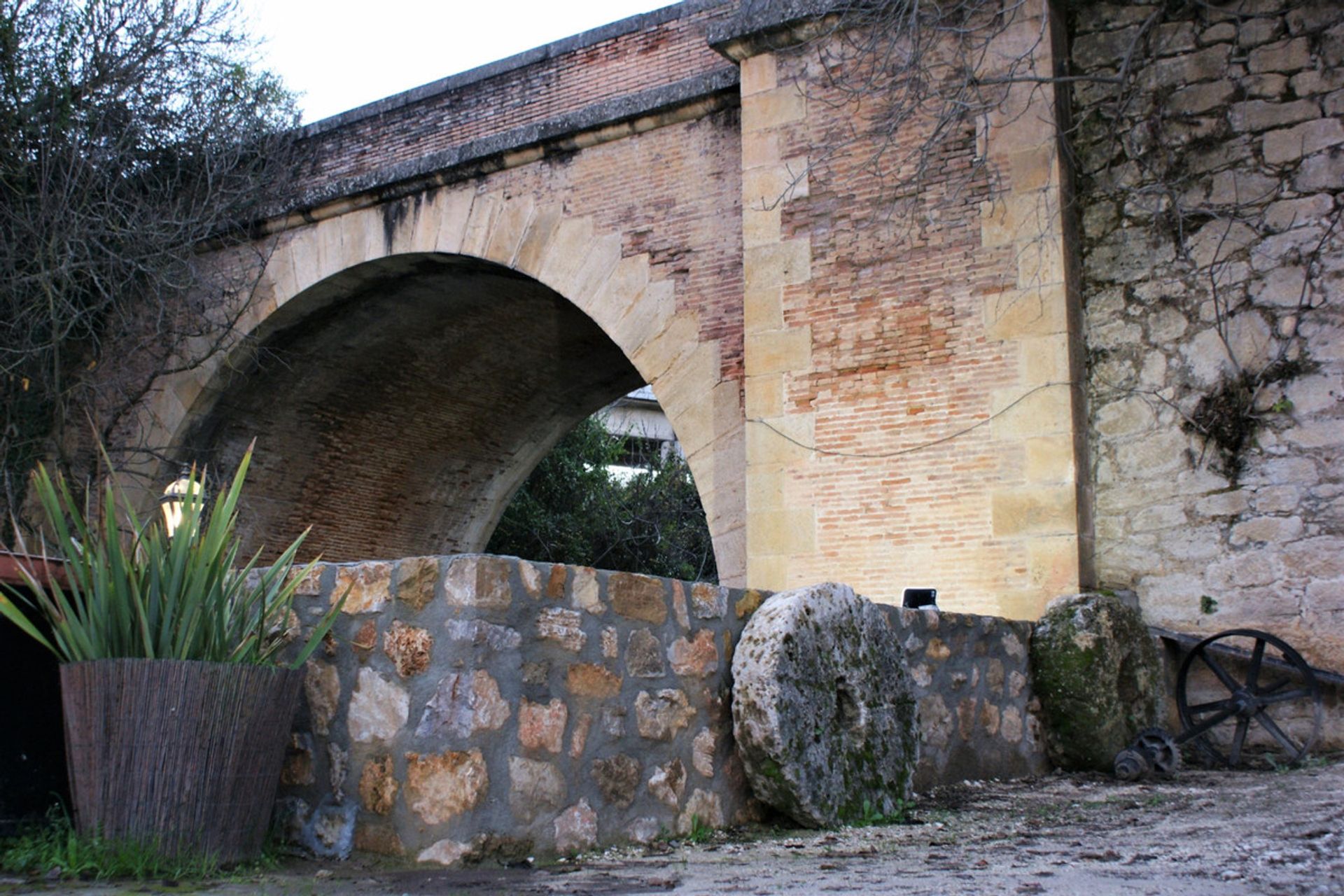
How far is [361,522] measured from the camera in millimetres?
13961

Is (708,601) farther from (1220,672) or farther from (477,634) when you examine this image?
(1220,672)

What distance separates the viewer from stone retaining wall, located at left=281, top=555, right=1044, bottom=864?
3.51 metres

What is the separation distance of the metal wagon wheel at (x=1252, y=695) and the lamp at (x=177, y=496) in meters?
4.68

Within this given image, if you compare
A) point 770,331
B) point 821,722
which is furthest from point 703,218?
point 821,722

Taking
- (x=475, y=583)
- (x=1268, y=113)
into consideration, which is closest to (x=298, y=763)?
(x=475, y=583)

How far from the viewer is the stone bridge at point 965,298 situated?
6902 millimetres

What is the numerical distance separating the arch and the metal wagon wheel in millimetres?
2984

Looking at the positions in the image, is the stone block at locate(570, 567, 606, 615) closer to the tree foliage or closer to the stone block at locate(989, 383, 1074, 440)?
the stone block at locate(989, 383, 1074, 440)

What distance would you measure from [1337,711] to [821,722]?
354cm

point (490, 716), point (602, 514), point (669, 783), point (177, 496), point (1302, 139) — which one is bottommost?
point (669, 783)

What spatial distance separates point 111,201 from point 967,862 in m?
10.4

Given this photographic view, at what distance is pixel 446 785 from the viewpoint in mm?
3477

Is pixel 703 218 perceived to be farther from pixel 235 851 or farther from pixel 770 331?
pixel 235 851

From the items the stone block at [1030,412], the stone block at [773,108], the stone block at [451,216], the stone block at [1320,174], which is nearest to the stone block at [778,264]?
the stone block at [773,108]
